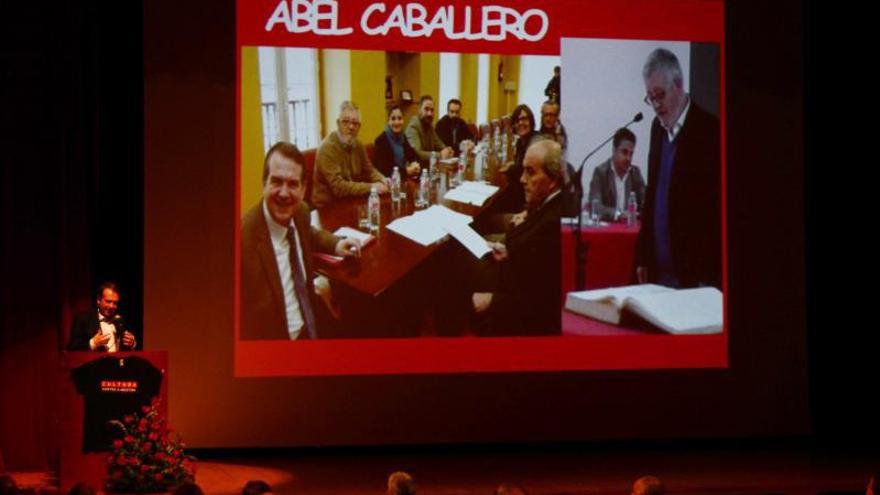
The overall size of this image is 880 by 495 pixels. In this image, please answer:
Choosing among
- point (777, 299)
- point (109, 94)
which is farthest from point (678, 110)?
point (109, 94)

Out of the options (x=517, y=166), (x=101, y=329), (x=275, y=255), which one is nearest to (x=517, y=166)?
(x=517, y=166)

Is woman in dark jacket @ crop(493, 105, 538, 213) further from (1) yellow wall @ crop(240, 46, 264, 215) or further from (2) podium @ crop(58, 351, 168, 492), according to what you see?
(2) podium @ crop(58, 351, 168, 492)

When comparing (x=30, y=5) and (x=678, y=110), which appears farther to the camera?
(x=678, y=110)

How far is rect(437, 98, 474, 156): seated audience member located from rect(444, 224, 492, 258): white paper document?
45 cm

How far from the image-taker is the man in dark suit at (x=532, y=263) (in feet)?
24.7

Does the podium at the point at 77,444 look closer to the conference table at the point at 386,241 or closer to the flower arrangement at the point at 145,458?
the flower arrangement at the point at 145,458

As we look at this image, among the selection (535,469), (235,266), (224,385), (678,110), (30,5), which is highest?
(30,5)

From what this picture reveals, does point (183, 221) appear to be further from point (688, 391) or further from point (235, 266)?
point (688, 391)

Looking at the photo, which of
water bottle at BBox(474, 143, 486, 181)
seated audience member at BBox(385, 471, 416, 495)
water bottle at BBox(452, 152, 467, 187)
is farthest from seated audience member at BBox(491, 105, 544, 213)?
seated audience member at BBox(385, 471, 416, 495)

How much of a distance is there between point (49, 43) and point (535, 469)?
12.2ft

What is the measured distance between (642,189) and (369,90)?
179cm

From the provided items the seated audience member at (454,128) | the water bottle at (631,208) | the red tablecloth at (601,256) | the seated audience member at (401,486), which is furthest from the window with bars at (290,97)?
the seated audience member at (401,486)

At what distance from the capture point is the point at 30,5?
7.12 meters

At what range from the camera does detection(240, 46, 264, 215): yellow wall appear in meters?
7.36
